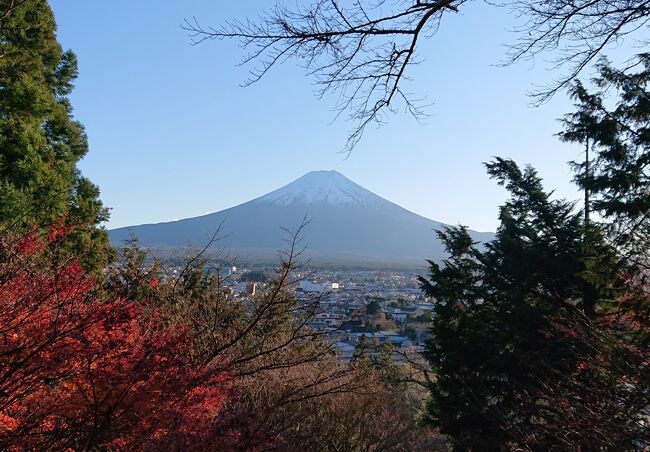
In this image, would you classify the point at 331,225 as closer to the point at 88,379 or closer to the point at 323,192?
the point at 323,192

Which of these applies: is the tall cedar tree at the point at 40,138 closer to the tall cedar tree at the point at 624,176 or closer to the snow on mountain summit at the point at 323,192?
the tall cedar tree at the point at 624,176

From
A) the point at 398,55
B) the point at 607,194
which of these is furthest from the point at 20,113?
the point at 607,194

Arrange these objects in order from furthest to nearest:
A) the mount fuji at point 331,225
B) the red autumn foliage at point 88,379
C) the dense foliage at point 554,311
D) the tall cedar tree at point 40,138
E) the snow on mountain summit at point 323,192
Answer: the snow on mountain summit at point 323,192 < the mount fuji at point 331,225 < the tall cedar tree at point 40,138 < the dense foliage at point 554,311 < the red autumn foliage at point 88,379

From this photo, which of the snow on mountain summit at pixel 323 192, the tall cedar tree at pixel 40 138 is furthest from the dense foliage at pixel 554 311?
the snow on mountain summit at pixel 323 192

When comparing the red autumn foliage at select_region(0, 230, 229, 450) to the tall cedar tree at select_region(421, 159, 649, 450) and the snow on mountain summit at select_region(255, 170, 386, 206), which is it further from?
the snow on mountain summit at select_region(255, 170, 386, 206)

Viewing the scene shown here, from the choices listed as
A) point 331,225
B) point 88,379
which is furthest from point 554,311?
point 331,225

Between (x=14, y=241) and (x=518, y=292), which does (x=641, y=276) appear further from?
(x=14, y=241)
